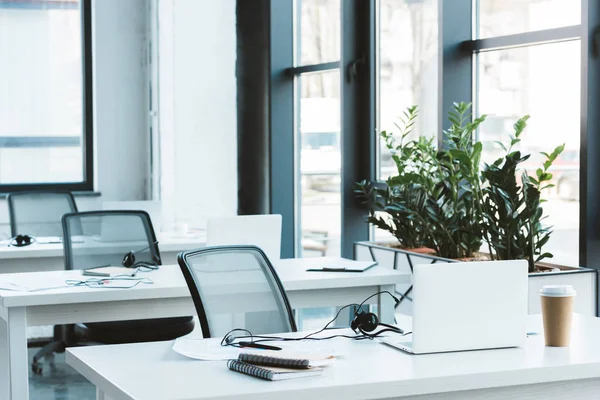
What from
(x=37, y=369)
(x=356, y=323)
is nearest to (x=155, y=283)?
(x=356, y=323)

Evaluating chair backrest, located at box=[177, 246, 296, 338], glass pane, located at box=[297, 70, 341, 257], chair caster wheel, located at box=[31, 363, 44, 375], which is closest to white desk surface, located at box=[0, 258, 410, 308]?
chair backrest, located at box=[177, 246, 296, 338]

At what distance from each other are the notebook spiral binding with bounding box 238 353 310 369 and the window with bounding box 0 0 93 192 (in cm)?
492

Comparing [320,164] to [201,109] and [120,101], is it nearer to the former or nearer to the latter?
[201,109]

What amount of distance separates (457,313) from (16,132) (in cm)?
506

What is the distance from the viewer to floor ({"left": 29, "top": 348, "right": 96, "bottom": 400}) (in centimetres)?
468

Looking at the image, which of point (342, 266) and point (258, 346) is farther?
point (342, 266)

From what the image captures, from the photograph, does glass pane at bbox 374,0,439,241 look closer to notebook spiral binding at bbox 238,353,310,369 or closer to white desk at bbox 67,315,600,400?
white desk at bbox 67,315,600,400

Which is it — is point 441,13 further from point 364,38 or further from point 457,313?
point 457,313

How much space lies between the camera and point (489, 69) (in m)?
4.16

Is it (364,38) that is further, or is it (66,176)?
(66,176)

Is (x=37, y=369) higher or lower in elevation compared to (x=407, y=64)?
lower

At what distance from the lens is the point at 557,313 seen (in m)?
2.31

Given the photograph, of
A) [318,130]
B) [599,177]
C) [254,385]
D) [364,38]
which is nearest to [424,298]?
[254,385]

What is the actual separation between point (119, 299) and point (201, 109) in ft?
10.1
